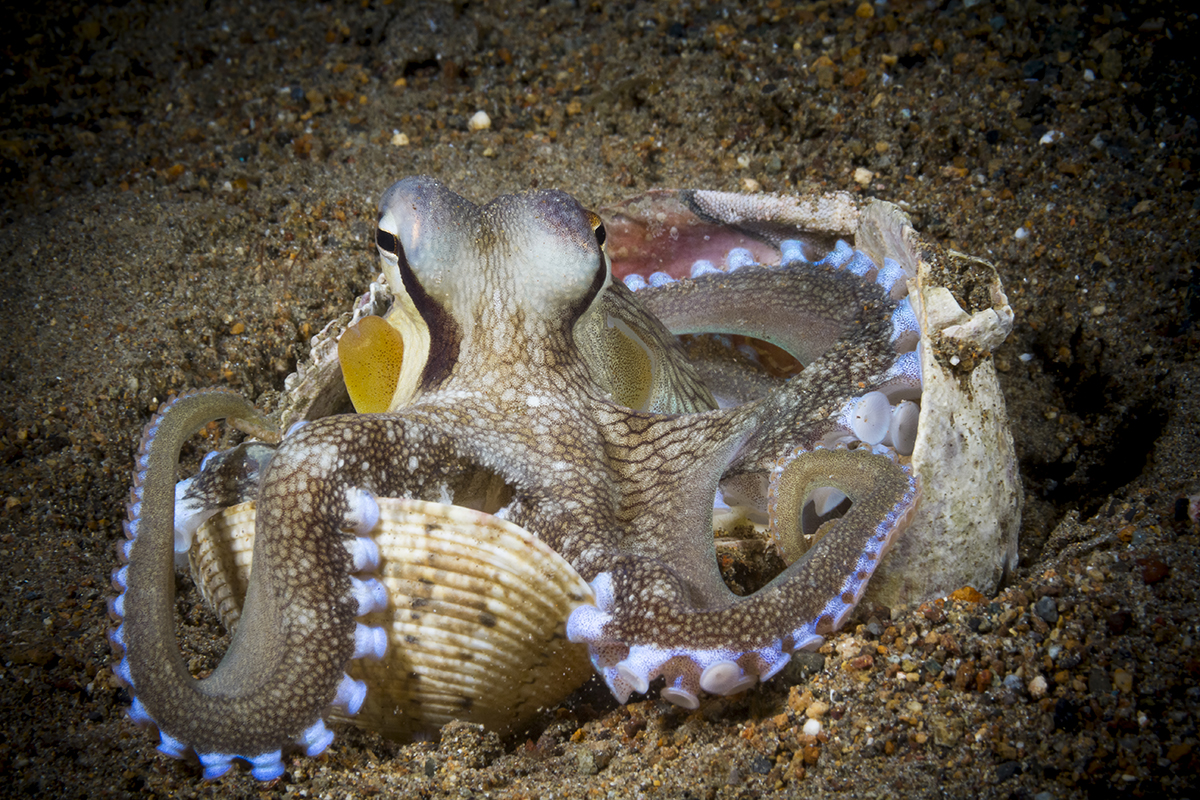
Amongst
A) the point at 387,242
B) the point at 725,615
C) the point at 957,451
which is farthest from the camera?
the point at 387,242

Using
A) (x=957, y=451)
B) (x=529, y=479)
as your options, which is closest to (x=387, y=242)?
(x=529, y=479)

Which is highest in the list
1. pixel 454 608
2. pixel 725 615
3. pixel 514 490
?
pixel 514 490

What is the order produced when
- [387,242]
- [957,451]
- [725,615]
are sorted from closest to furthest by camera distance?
[725,615]
[957,451]
[387,242]

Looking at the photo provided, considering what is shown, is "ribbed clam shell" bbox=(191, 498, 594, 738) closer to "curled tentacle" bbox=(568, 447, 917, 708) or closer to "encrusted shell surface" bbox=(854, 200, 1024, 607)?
"curled tentacle" bbox=(568, 447, 917, 708)

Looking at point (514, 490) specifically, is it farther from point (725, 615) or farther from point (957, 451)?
point (957, 451)

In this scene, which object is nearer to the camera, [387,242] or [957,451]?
[957,451]

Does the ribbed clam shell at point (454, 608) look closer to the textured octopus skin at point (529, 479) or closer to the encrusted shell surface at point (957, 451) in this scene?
the textured octopus skin at point (529, 479)

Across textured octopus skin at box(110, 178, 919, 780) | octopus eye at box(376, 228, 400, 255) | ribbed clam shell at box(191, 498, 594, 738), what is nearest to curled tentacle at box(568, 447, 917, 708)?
textured octopus skin at box(110, 178, 919, 780)
